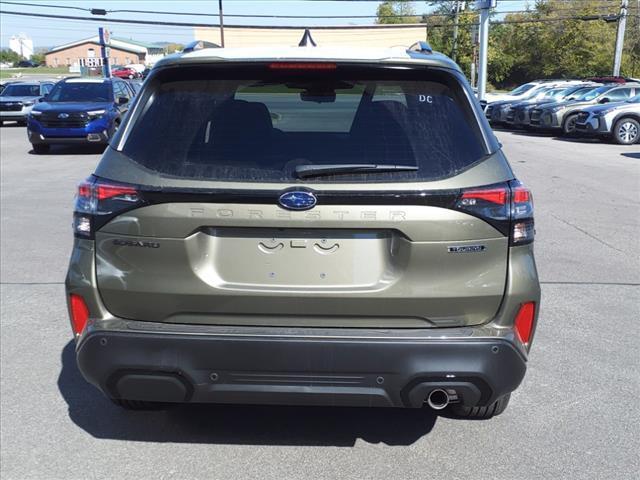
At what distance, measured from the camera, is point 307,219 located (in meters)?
2.88

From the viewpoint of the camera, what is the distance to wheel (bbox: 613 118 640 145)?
1969 centimetres

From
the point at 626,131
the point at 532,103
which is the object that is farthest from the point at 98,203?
the point at 532,103

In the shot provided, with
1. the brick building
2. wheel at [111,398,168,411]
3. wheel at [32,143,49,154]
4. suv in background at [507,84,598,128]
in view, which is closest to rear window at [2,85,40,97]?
wheel at [32,143,49,154]

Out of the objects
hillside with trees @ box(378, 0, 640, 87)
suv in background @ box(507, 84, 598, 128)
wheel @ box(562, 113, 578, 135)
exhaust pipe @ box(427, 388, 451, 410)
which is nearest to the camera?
exhaust pipe @ box(427, 388, 451, 410)

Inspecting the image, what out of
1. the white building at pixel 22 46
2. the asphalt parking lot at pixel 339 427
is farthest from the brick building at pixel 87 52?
the asphalt parking lot at pixel 339 427

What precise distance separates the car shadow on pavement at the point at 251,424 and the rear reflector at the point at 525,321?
0.94 metres

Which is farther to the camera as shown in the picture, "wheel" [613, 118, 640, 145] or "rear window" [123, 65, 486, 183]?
"wheel" [613, 118, 640, 145]

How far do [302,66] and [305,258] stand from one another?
33.2 inches

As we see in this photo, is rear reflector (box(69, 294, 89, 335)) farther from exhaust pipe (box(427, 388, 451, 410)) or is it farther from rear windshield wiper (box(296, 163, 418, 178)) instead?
exhaust pipe (box(427, 388, 451, 410))

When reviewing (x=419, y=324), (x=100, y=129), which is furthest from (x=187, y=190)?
(x=100, y=129)

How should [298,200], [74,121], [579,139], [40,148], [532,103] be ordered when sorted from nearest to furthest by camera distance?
1. [298,200]
2. [74,121]
3. [40,148]
4. [579,139]
5. [532,103]

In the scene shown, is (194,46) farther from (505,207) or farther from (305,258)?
(505,207)

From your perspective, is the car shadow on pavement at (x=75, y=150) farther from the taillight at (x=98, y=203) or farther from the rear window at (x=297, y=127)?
the rear window at (x=297, y=127)

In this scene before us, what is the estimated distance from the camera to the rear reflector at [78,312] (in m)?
3.10
